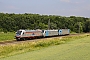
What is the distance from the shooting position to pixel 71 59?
49.8 feet

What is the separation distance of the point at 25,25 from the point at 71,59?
324 ft

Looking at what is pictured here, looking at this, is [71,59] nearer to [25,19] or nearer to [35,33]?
[35,33]

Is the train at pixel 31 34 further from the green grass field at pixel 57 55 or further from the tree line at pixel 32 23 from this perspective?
the tree line at pixel 32 23

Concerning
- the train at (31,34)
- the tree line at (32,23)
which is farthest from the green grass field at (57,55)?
the tree line at (32,23)

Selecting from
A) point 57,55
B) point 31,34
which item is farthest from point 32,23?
point 57,55

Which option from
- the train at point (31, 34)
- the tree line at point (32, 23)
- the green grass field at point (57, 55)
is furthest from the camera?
the tree line at point (32, 23)

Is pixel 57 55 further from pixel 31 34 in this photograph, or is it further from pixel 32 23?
pixel 32 23

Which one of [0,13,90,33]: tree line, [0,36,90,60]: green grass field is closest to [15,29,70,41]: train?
[0,36,90,60]: green grass field

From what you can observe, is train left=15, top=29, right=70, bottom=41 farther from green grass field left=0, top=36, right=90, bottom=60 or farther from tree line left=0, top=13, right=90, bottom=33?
tree line left=0, top=13, right=90, bottom=33

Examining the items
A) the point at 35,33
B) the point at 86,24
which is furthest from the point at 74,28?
the point at 35,33

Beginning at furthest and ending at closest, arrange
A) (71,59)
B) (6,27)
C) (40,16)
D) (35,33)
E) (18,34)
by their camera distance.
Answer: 1. (40,16)
2. (6,27)
3. (35,33)
4. (18,34)
5. (71,59)

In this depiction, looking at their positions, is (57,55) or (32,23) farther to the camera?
(32,23)

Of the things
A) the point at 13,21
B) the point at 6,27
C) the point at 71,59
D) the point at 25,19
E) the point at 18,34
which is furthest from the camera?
the point at 25,19

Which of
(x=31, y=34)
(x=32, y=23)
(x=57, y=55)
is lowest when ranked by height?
(x=57, y=55)
